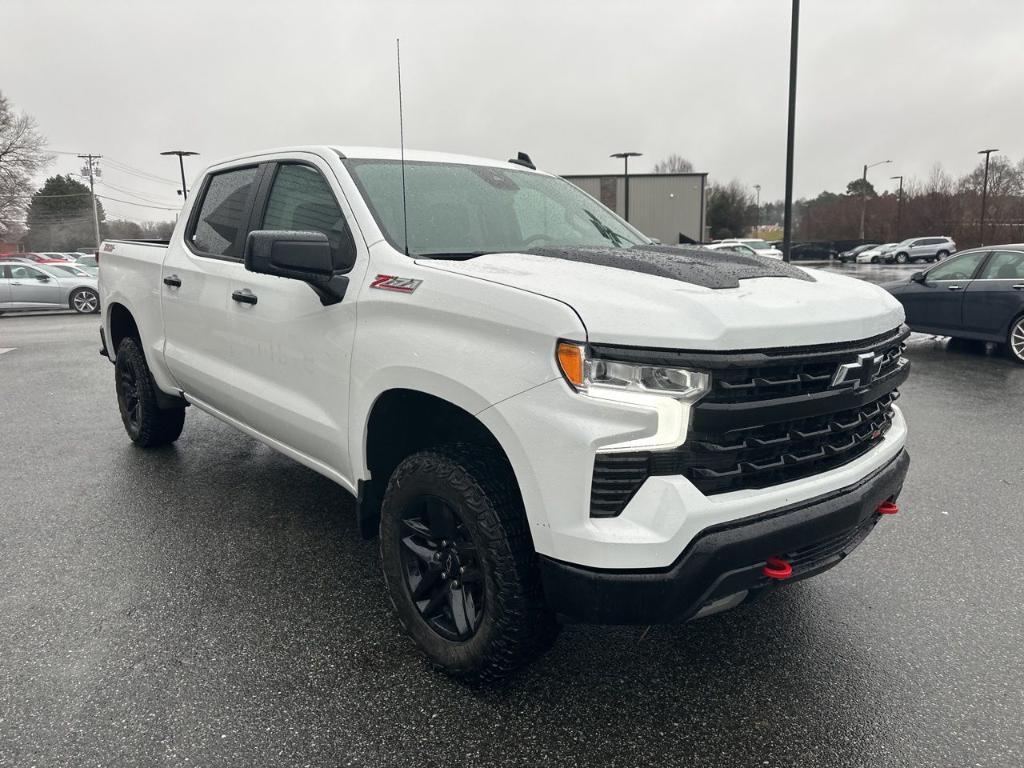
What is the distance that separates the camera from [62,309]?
19938 millimetres

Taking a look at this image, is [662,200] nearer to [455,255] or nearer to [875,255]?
[875,255]

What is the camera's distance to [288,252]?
271cm

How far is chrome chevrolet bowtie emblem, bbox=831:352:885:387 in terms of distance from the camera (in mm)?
2375

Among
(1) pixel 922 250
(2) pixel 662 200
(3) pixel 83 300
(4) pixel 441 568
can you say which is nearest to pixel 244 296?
(4) pixel 441 568

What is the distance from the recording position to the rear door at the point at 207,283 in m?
3.89

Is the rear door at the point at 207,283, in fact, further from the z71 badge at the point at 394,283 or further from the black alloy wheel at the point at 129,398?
the z71 badge at the point at 394,283

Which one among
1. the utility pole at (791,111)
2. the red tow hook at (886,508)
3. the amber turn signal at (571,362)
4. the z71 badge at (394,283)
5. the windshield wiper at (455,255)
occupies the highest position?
the utility pole at (791,111)

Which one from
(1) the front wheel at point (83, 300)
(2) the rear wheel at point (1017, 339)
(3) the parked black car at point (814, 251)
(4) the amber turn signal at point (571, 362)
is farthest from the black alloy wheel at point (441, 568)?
(3) the parked black car at point (814, 251)

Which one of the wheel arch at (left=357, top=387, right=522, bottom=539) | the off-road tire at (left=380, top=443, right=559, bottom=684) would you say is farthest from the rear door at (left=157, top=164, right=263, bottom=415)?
the off-road tire at (left=380, top=443, right=559, bottom=684)

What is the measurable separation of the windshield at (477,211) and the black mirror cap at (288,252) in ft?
0.96

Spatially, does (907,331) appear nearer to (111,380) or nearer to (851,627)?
(851,627)

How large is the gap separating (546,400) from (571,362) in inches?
5.1

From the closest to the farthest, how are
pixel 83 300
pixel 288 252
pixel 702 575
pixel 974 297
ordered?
pixel 702 575
pixel 288 252
pixel 974 297
pixel 83 300

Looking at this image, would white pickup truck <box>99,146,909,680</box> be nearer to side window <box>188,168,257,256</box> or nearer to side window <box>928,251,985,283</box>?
side window <box>188,168,257,256</box>
